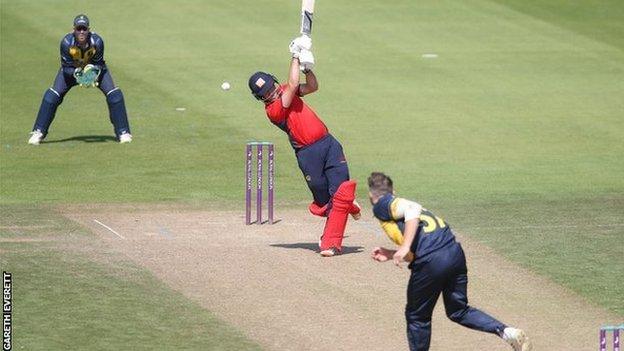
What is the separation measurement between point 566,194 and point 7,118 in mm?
11111

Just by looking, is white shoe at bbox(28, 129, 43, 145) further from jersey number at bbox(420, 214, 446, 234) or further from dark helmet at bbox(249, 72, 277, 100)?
jersey number at bbox(420, 214, 446, 234)

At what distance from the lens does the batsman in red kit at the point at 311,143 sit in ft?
56.5

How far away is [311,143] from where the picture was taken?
685 inches

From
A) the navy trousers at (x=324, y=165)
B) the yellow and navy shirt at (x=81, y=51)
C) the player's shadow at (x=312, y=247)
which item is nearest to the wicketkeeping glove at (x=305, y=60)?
the navy trousers at (x=324, y=165)

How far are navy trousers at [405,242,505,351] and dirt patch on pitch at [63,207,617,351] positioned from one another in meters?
0.79

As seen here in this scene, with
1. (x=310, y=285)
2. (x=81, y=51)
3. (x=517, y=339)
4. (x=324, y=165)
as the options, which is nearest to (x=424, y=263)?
(x=517, y=339)

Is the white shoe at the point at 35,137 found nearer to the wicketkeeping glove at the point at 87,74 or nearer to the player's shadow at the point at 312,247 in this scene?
the wicketkeeping glove at the point at 87,74

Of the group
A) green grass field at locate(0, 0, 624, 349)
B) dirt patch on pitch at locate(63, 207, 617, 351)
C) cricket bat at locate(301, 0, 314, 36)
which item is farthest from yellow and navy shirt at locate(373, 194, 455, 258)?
cricket bat at locate(301, 0, 314, 36)

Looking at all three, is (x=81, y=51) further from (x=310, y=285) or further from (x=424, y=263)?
(x=424, y=263)

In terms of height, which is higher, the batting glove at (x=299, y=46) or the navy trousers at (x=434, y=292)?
the batting glove at (x=299, y=46)

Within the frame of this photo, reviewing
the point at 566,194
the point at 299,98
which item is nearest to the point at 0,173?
the point at 299,98

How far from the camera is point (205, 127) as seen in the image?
26.5 m

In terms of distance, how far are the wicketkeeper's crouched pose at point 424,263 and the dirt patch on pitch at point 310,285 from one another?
868mm

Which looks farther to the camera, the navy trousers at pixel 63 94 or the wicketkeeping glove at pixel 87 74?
the navy trousers at pixel 63 94
